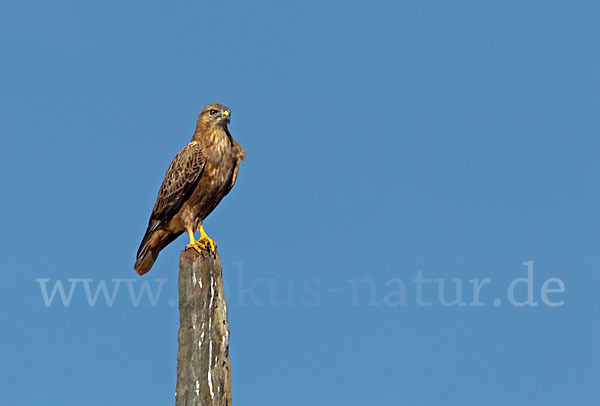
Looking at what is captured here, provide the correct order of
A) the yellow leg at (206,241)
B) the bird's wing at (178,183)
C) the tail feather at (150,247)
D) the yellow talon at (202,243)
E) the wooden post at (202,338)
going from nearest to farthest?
the wooden post at (202,338), the yellow talon at (202,243), the yellow leg at (206,241), the bird's wing at (178,183), the tail feather at (150,247)

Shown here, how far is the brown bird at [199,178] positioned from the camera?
34.3ft

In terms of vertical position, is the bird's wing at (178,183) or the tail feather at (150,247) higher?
the bird's wing at (178,183)

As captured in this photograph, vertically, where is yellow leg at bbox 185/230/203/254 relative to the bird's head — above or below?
below

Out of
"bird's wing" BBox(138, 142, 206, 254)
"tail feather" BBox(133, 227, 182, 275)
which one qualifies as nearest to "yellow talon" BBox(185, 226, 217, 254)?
"bird's wing" BBox(138, 142, 206, 254)

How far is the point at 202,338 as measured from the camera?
8.23 metres

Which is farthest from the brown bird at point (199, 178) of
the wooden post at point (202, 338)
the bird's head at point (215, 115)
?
the wooden post at point (202, 338)

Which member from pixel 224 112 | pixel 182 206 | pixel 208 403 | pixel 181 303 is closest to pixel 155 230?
pixel 182 206

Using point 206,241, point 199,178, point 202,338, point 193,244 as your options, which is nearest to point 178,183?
point 199,178

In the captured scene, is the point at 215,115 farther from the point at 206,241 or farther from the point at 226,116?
the point at 206,241

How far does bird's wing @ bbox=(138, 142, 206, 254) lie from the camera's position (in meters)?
10.4

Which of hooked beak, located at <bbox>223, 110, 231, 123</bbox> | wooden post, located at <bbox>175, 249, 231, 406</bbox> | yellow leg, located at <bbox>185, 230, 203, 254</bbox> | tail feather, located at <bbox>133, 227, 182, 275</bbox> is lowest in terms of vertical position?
wooden post, located at <bbox>175, 249, 231, 406</bbox>

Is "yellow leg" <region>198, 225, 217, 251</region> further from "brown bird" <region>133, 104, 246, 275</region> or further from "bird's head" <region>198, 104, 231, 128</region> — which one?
"bird's head" <region>198, 104, 231, 128</region>

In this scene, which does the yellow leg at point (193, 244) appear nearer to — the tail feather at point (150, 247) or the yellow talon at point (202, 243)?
Result: the yellow talon at point (202, 243)

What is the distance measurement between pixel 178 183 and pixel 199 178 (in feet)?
0.98
